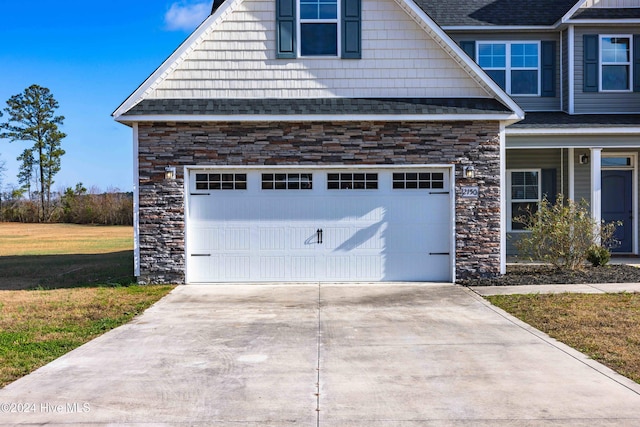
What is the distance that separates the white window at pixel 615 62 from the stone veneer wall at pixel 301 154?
586 cm

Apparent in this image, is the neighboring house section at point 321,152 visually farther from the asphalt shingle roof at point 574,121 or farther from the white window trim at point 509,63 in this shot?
the white window trim at point 509,63

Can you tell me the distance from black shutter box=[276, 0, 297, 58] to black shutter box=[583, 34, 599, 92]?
8.30 metres

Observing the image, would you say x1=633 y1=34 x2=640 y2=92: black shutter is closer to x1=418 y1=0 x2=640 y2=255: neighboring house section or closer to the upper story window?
x1=418 y1=0 x2=640 y2=255: neighboring house section

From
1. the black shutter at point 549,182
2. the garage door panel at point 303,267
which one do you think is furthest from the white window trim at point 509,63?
the garage door panel at point 303,267

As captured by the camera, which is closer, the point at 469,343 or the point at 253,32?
the point at 469,343

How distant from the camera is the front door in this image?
16.1m

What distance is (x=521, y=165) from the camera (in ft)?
53.4

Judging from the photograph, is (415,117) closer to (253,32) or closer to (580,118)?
(253,32)

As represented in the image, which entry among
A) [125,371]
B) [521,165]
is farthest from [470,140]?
[125,371]

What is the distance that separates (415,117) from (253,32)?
371 centimetres

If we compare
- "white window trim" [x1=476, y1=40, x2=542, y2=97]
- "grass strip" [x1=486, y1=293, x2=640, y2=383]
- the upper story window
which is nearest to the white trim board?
the upper story window

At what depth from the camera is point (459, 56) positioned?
39.0ft

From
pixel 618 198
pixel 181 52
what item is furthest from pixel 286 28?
pixel 618 198

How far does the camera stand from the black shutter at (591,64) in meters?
15.7
